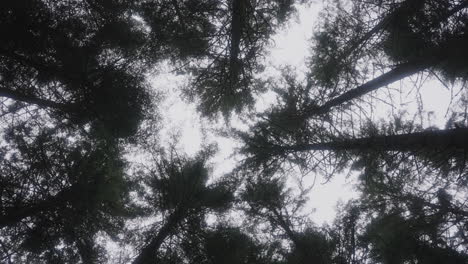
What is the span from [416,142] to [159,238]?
561cm

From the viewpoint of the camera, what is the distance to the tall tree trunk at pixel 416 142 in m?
4.66

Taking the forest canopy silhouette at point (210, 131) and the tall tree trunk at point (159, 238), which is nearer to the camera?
the forest canopy silhouette at point (210, 131)

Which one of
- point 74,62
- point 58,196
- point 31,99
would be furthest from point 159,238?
point 74,62

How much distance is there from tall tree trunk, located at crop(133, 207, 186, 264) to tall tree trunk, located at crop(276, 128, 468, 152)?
3.83 meters

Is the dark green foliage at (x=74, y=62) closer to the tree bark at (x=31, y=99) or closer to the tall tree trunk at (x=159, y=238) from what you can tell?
Result: the tree bark at (x=31, y=99)

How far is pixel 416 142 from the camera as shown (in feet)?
16.7

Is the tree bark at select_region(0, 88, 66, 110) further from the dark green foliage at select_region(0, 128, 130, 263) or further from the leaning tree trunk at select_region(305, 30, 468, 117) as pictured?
the leaning tree trunk at select_region(305, 30, 468, 117)

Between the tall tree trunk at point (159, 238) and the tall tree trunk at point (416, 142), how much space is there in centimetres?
383

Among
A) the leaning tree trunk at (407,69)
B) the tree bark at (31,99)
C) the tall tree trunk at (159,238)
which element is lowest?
the tall tree trunk at (159,238)

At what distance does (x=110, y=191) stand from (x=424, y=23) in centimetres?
740

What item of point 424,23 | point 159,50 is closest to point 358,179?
point 424,23

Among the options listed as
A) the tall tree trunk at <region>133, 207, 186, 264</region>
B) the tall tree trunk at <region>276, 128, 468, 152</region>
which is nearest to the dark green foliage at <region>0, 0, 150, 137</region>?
the tall tree trunk at <region>133, 207, 186, 264</region>

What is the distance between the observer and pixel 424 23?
5.47 m

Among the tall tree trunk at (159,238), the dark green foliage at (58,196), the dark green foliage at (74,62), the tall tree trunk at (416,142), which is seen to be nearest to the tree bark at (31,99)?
the dark green foliage at (74,62)
